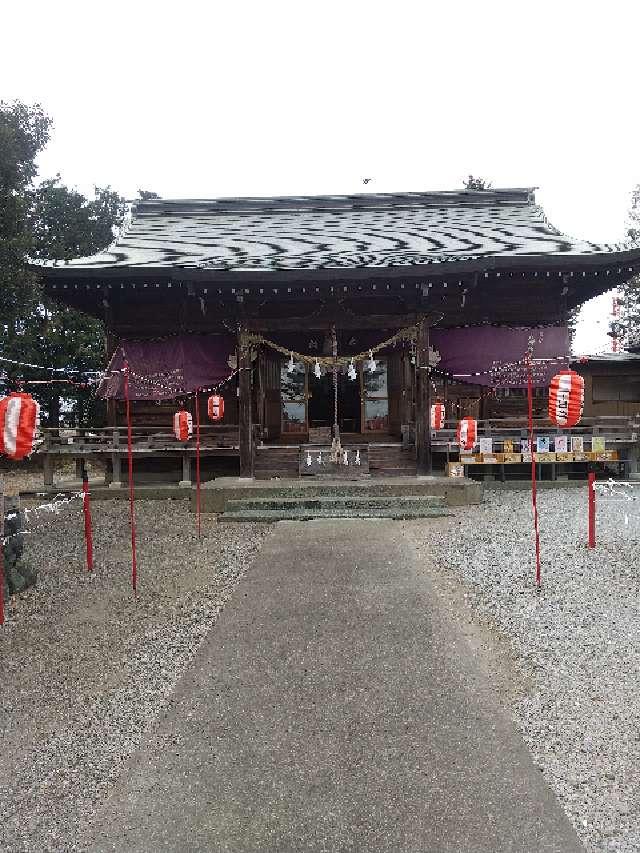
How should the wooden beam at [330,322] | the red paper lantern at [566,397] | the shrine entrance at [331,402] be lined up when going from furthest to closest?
1. the shrine entrance at [331,402]
2. the wooden beam at [330,322]
3. the red paper lantern at [566,397]

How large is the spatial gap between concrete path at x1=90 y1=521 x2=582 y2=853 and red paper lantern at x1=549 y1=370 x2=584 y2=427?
13.1ft

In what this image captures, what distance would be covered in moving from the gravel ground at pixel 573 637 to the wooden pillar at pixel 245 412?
13.5 ft

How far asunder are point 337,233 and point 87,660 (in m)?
12.8

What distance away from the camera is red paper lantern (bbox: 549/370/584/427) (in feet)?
23.2

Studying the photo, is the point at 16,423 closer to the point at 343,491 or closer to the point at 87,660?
the point at 87,660

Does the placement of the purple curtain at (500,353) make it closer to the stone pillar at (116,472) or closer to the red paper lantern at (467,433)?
the red paper lantern at (467,433)

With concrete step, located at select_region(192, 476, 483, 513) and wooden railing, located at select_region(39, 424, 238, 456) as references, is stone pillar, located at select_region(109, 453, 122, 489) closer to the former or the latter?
wooden railing, located at select_region(39, 424, 238, 456)

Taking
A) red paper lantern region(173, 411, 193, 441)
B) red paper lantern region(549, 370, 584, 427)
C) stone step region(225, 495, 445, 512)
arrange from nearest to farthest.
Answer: red paper lantern region(549, 370, 584, 427) → stone step region(225, 495, 445, 512) → red paper lantern region(173, 411, 193, 441)

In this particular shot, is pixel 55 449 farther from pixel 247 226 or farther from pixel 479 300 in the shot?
pixel 479 300

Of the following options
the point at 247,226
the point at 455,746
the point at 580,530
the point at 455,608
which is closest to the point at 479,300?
the point at 580,530

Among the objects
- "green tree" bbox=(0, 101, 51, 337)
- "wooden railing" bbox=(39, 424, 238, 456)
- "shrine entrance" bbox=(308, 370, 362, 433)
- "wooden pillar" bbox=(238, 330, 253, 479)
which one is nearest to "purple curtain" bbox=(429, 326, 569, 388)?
"shrine entrance" bbox=(308, 370, 362, 433)

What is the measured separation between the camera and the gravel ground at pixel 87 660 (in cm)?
254

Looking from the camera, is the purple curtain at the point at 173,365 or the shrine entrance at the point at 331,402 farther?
the shrine entrance at the point at 331,402

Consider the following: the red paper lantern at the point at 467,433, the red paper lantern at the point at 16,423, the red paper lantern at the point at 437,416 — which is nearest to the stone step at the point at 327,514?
the red paper lantern at the point at 467,433
